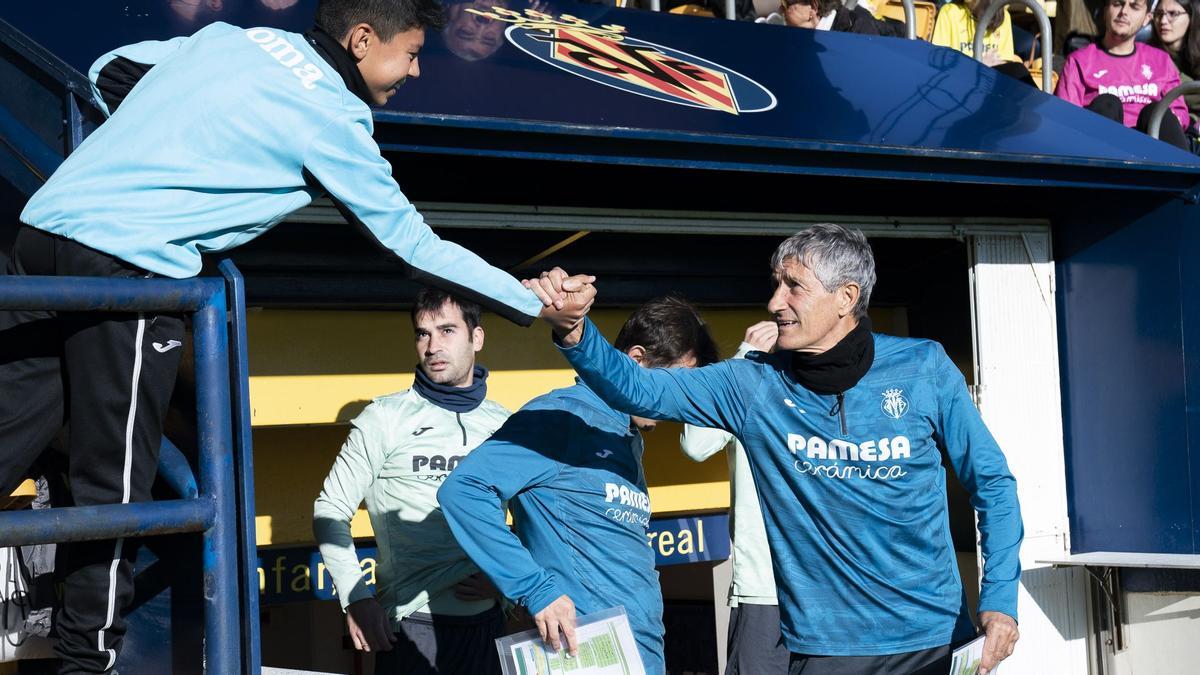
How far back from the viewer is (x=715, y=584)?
6.53 m

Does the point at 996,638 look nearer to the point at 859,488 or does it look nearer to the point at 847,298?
the point at 859,488

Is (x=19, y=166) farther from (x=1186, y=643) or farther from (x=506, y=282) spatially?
(x=1186, y=643)

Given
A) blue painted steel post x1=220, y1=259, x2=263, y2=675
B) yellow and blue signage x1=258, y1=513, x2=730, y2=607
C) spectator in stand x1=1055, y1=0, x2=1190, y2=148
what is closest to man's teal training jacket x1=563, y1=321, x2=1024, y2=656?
blue painted steel post x1=220, y1=259, x2=263, y2=675

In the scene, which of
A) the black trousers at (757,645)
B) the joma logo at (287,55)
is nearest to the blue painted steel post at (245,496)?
the joma logo at (287,55)

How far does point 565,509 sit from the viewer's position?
374 cm

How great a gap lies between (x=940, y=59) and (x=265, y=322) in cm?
323

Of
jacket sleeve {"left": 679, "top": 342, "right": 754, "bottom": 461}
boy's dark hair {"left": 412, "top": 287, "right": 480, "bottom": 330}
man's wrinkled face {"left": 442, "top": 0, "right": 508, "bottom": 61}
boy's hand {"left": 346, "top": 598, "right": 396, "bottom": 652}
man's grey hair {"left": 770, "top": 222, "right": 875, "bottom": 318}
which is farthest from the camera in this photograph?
jacket sleeve {"left": 679, "top": 342, "right": 754, "bottom": 461}

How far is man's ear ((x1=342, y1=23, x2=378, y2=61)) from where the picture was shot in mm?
3061

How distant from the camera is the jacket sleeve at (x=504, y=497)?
3.49m

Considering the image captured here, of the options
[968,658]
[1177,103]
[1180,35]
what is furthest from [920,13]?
[968,658]

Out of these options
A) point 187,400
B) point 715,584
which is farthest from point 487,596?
point 715,584

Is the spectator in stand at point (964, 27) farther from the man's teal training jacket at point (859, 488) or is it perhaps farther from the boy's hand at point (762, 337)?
the man's teal training jacket at point (859, 488)

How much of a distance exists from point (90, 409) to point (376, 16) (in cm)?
104

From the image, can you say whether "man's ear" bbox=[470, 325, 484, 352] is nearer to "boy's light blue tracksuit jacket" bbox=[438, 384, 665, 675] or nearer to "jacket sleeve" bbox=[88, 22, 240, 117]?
"boy's light blue tracksuit jacket" bbox=[438, 384, 665, 675]
